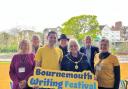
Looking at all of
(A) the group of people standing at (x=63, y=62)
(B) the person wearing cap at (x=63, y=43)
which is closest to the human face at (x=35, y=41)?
(B) the person wearing cap at (x=63, y=43)

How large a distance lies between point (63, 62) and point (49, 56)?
0.19m

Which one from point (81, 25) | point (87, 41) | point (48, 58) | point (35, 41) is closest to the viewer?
point (48, 58)

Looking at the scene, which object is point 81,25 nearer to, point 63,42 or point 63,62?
point 63,42

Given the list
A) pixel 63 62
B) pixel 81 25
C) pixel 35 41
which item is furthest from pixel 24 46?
pixel 81 25

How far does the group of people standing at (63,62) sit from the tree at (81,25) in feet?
73.1

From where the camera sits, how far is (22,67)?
3648mm

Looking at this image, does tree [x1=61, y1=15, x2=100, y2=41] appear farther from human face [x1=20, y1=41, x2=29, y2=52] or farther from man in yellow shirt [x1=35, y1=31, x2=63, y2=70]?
human face [x1=20, y1=41, x2=29, y2=52]

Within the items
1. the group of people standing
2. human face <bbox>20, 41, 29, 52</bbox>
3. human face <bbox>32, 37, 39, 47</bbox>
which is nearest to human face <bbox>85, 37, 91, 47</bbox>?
human face <bbox>32, 37, 39, 47</bbox>

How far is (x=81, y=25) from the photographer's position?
87.2 feet

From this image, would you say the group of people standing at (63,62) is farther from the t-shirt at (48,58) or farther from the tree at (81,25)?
the tree at (81,25)

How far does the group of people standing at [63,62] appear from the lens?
11.9ft

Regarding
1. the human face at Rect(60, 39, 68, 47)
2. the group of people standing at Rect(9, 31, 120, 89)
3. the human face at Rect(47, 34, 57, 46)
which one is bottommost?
the group of people standing at Rect(9, 31, 120, 89)

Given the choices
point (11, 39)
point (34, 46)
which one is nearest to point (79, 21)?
point (11, 39)

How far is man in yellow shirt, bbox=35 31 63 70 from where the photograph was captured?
3.71m
